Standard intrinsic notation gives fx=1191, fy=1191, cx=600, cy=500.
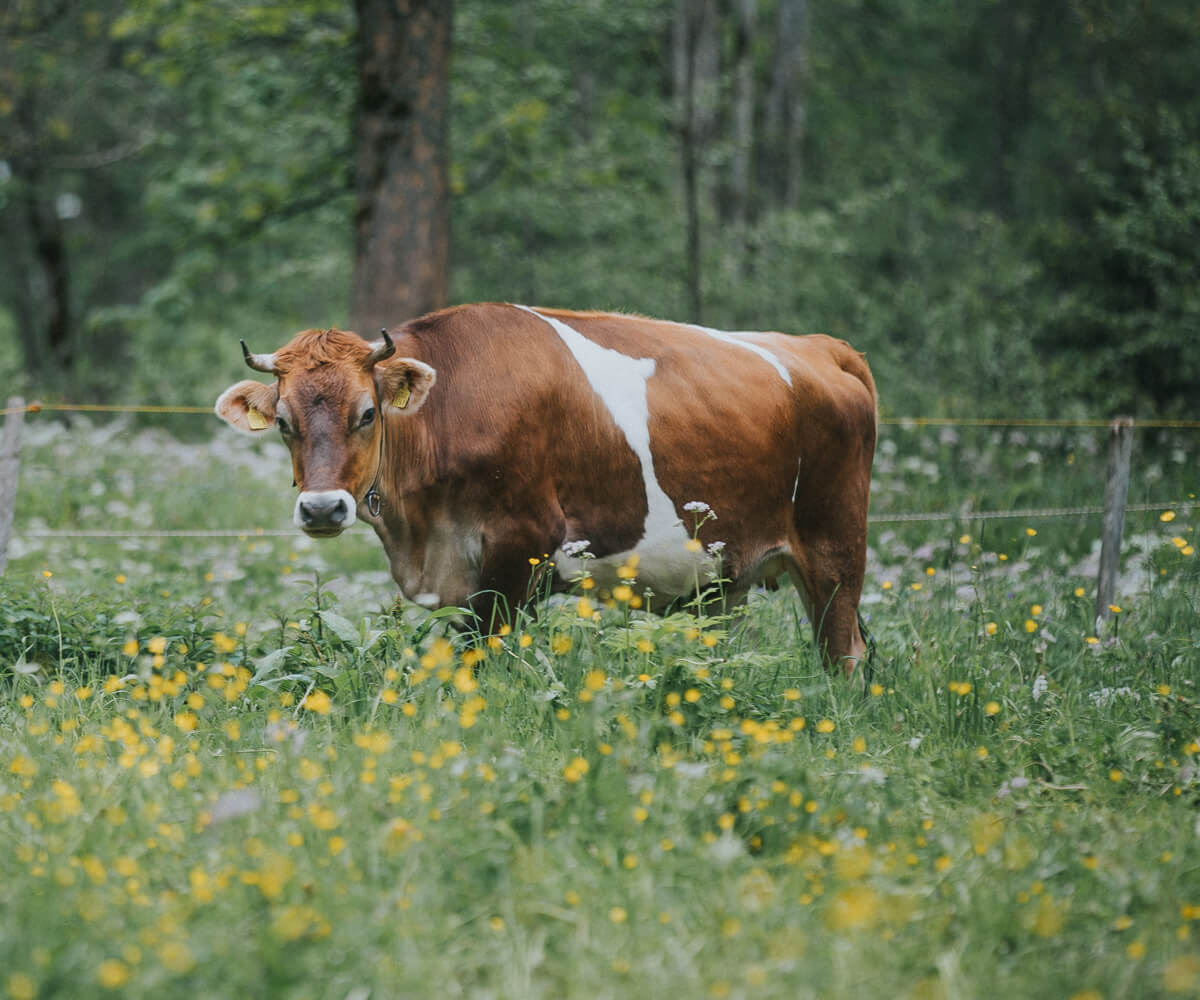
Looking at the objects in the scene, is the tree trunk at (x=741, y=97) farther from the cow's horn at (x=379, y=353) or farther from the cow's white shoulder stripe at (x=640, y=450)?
the cow's horn at (x=379, y=353)

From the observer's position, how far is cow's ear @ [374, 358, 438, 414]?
15.1ft

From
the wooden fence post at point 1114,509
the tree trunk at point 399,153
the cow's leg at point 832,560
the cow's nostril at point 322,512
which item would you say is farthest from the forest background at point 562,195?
the cow's nostril at point 322,512

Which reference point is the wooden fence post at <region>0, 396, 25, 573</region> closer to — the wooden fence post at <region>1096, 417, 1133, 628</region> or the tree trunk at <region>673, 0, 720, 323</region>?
the wooden fence post at <region>1096, 417, 1133, 628</region>

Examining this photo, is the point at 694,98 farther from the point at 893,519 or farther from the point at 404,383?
the point at 404,383

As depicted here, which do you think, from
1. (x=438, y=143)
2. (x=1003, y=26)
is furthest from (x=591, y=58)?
(x=1003, y=26)

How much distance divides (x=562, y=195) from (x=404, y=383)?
9.94m

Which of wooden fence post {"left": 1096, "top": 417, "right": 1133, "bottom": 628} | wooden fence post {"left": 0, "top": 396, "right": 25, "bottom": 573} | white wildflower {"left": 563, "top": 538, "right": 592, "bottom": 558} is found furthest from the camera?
wooden fence post {"left": 1096, "top": 417, "right": 1133, "bottom": 628}

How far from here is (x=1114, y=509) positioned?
6066 mm

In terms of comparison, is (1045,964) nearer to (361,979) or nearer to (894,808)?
(894,808)

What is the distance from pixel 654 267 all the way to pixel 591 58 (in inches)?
201

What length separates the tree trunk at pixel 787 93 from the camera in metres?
16.9

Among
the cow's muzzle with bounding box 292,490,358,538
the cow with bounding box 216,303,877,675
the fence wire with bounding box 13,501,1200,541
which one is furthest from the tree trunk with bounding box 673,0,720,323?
the cow's muzzle with bounding box 292,490,358,538

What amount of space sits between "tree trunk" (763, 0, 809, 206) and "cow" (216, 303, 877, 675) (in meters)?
12.1

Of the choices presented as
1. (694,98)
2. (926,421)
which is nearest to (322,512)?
(926,421)
